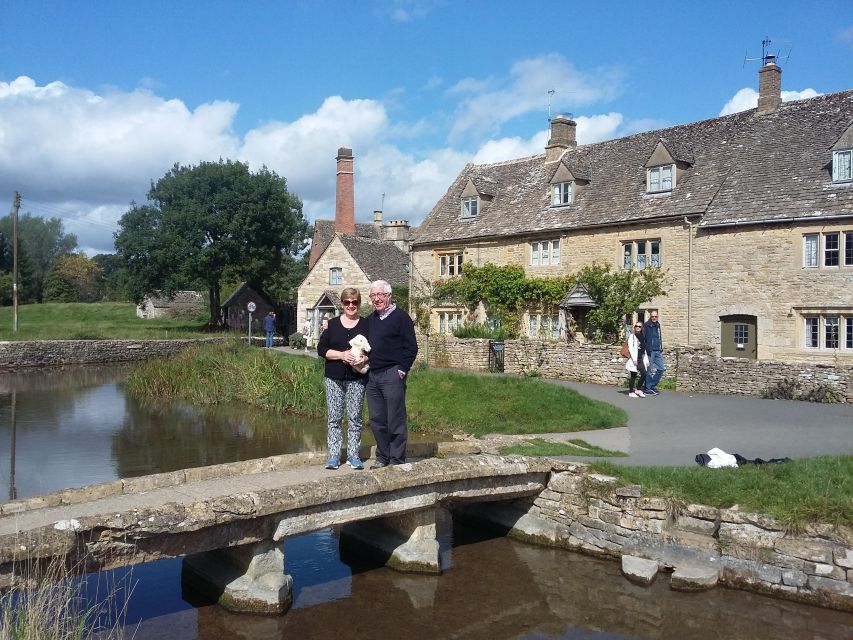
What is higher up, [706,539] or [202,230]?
[202,230]

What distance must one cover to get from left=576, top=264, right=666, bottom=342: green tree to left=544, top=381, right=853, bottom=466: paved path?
23.4ft

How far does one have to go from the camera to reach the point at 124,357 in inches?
1681

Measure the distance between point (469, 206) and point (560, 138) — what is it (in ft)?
17.3

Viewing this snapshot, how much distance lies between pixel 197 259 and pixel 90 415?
3125 centimetres

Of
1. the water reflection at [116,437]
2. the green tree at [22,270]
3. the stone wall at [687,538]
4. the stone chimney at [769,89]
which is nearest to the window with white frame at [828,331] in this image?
the stone chimney at [769,89]

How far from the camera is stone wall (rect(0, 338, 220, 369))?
3841cm

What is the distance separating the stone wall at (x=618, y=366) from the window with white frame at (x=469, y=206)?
24.3 ft

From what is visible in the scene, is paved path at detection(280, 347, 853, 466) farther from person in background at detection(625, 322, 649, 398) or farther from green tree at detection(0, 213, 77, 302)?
green tree at detection(0, 213, 77, 302)

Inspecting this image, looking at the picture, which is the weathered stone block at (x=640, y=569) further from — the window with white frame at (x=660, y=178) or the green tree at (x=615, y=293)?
the window with white frame at (x=660, y=178)

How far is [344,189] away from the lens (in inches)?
1986

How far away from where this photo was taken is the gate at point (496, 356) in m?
26.9

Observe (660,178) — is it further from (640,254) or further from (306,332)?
(306,332)

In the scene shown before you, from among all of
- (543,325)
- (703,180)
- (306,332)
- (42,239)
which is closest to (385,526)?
(543,325)

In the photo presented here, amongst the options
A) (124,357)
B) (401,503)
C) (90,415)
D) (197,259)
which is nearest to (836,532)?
(401,503)
